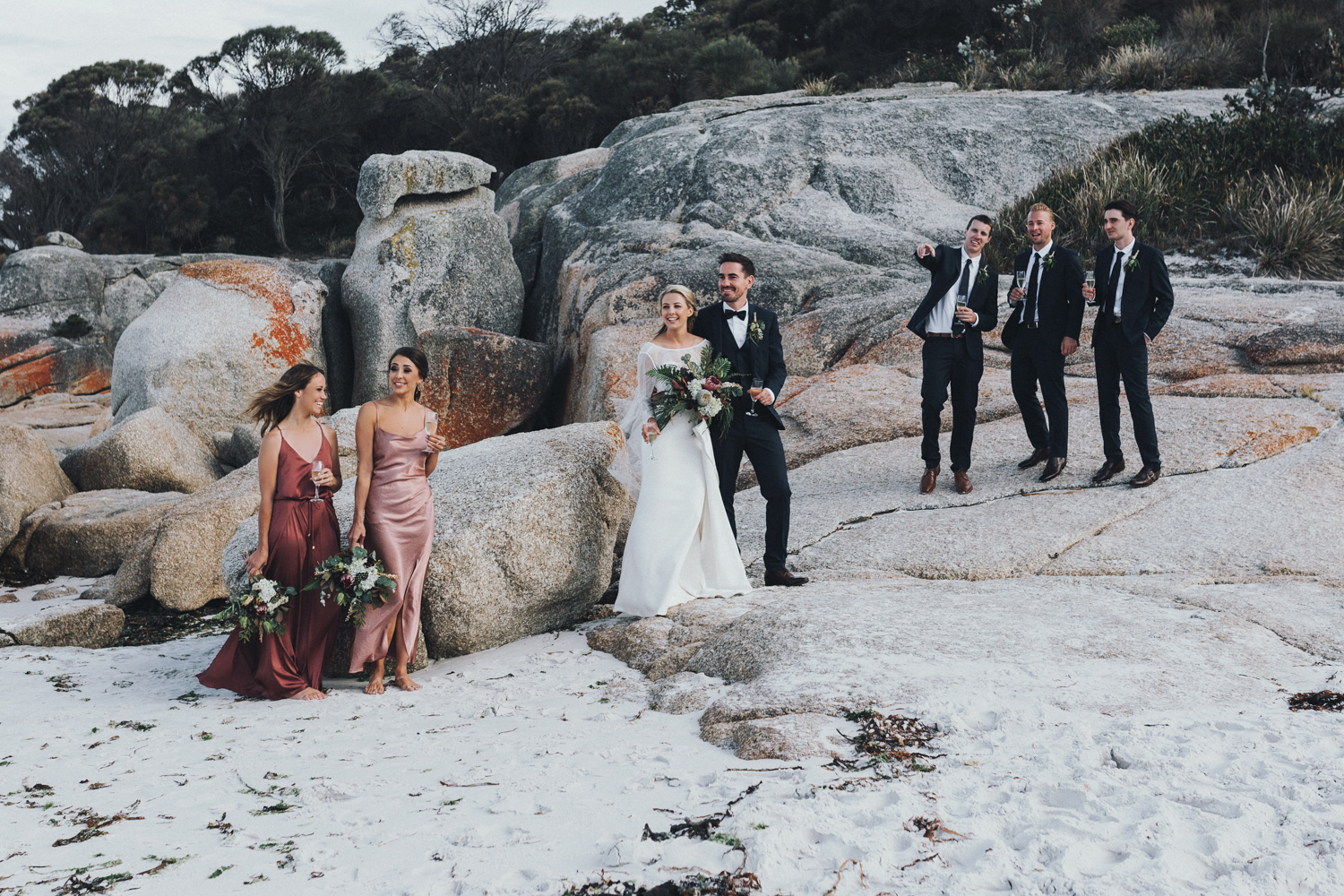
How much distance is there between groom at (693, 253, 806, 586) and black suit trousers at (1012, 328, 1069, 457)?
2.45 metres

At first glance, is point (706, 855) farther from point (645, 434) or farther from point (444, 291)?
point (444, 291)

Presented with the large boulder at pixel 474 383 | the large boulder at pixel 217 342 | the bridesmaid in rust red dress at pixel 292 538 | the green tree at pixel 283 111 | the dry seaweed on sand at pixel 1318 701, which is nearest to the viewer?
the dry seaweed on sand at pixel 1318 701

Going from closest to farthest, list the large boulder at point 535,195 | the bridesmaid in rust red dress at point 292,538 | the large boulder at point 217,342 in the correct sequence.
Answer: the bridesmaid in rust red dress at point 292,538
the large boulder at point 217,342
the large boulder at point 535,195

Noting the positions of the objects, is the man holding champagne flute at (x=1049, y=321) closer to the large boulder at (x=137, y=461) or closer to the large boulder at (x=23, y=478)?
the large boulder at (x=137, y=461)

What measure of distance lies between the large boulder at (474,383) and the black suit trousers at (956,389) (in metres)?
5.60

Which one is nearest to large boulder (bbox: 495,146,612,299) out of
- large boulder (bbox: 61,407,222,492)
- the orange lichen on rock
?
the orange lichen on rock

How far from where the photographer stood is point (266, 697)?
17.0ft

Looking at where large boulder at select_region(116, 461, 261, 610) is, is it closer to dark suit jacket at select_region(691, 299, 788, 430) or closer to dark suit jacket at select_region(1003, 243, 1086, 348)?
dark suit jacket at select_region(691, 299, 788, 430)

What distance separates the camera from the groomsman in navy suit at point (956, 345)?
718 cm

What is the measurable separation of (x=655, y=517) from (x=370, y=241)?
9216 mm

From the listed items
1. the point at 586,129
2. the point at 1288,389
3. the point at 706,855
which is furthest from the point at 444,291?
the point at 586,129

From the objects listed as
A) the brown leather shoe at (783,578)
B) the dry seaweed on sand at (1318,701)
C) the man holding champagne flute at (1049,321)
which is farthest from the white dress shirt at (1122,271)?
the dry seaweed on sand at (1318,701)

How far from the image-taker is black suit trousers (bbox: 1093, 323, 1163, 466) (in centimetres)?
679

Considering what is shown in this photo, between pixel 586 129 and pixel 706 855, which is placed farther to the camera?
pixel 586 129
